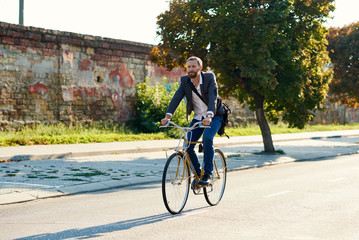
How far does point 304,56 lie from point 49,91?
1015 cm

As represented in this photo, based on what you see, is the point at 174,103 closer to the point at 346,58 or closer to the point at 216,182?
the point at 216,182

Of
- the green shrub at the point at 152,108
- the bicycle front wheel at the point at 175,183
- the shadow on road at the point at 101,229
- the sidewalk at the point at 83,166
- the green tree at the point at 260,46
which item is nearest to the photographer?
the shadow on road at the point at 101,229

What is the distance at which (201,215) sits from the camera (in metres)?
6.02

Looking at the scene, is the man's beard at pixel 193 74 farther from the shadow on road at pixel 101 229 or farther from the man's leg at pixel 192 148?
the shadow on road at pixel 101 229

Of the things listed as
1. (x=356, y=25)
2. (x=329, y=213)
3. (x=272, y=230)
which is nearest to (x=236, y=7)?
(x=329, y=213)

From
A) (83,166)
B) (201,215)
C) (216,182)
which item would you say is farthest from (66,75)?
(201,215)

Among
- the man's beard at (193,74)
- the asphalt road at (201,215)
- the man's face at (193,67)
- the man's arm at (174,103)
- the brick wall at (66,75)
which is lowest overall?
the asphalt road at (201,215)

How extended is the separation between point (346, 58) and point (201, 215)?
1675 cm

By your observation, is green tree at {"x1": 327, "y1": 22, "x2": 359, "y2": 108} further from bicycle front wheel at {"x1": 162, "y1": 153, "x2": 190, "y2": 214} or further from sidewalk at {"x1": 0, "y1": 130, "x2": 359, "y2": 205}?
bicycle front wheel at {"x1": 162, "y1": 153, "x2": 190, "y2": 214}

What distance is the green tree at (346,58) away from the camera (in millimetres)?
20344

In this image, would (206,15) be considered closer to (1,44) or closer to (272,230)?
(1,44)

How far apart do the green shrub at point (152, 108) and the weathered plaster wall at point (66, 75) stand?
43 cm

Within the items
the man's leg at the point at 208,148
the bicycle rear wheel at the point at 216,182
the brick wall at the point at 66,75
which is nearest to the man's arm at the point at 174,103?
the man's leg at the point at 208,148

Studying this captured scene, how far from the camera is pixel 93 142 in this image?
17.0 m
